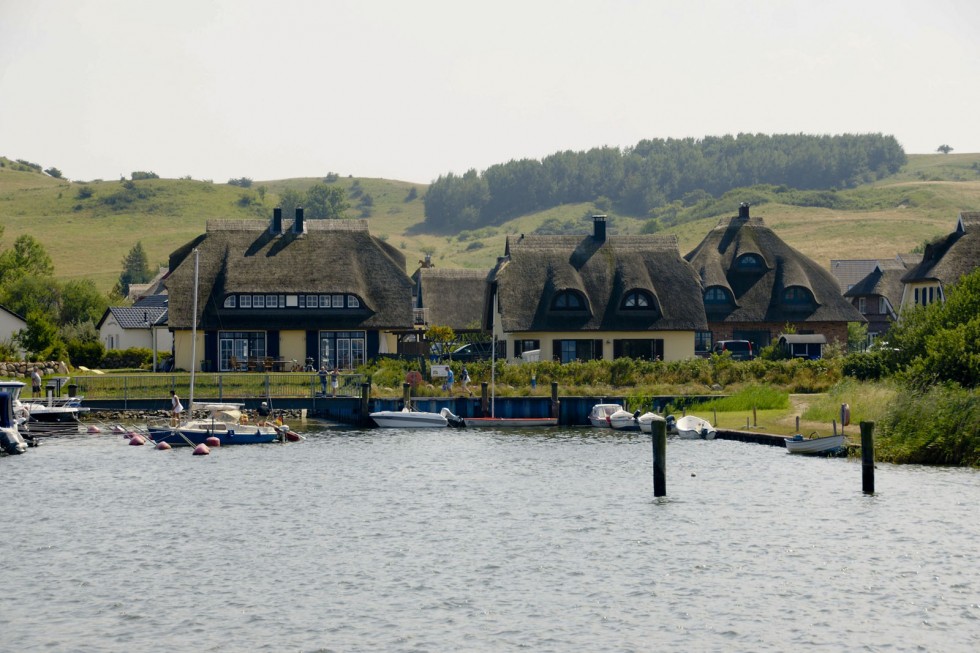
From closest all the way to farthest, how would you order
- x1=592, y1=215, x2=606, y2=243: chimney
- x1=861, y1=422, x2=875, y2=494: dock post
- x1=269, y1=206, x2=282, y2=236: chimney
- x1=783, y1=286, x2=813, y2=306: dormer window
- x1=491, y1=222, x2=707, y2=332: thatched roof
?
x1=861, y1=422, x2=875, y2=494: dock post → x1=491, y1=222, x2=707, y2=332: thatched roof → x1=592, y1=215, x2=606, y2=243: chimney → x1=269, y1=206, x2=282, y2=236: chimney → x1=783, y1=286, x2=813, y2=306: dormer window

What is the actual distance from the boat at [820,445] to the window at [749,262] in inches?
1649

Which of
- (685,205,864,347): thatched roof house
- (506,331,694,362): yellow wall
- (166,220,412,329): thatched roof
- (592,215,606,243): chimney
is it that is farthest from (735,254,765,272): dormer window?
(166,220,412,329): thatched roof

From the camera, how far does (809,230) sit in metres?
186

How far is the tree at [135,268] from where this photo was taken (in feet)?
537

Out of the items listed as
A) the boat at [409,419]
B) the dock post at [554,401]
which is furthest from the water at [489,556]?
the dock post at [554,401]

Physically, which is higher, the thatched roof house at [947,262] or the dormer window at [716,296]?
the thatched roof house at [947,262]

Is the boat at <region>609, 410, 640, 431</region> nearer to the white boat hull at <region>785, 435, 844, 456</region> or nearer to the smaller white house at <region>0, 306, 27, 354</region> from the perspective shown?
the white boat hull at <region>785, 435, 844, 456</region>

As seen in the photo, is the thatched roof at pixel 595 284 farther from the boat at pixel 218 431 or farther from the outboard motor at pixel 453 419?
the boat at pixel 218 431

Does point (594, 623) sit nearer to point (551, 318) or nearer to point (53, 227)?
point (551, 318)

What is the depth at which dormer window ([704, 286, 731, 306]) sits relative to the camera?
87.4 m

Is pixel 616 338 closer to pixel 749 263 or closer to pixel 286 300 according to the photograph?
pixel 749 263

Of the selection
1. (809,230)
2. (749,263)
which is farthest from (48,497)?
(809,230)

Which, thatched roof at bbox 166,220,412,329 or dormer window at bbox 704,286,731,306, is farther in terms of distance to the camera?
dormer window at bbox 704,286,731,306

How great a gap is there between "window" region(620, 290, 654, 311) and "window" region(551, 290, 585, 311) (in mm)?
2593
